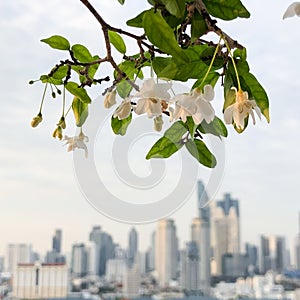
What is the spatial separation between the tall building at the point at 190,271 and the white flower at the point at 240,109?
728 cm

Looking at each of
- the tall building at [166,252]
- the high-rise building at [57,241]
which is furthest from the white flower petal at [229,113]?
Result: the tall building at [166,252]

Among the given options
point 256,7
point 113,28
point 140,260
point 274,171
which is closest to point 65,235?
point 140,260

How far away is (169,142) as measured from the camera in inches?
10.6

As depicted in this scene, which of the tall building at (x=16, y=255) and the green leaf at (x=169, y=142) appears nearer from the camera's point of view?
the green leaf at (x=169, y=142)

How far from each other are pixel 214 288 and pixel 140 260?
113 centimetres

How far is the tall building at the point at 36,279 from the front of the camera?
14.4 ft

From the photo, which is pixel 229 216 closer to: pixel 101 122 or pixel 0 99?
pixel 0 99

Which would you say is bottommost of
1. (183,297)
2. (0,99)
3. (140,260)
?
(183,297)

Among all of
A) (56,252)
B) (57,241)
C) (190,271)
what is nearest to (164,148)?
(56,252)

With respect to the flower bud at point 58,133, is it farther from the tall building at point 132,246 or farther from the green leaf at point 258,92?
the tall building at point 132,246

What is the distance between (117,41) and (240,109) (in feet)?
0.39

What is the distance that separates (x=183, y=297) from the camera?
730 centimetres

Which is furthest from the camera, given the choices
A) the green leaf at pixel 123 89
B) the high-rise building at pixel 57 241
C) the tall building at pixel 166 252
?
the tall building at pixel 166 252

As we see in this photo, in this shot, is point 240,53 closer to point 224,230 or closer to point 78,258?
point 78,258
